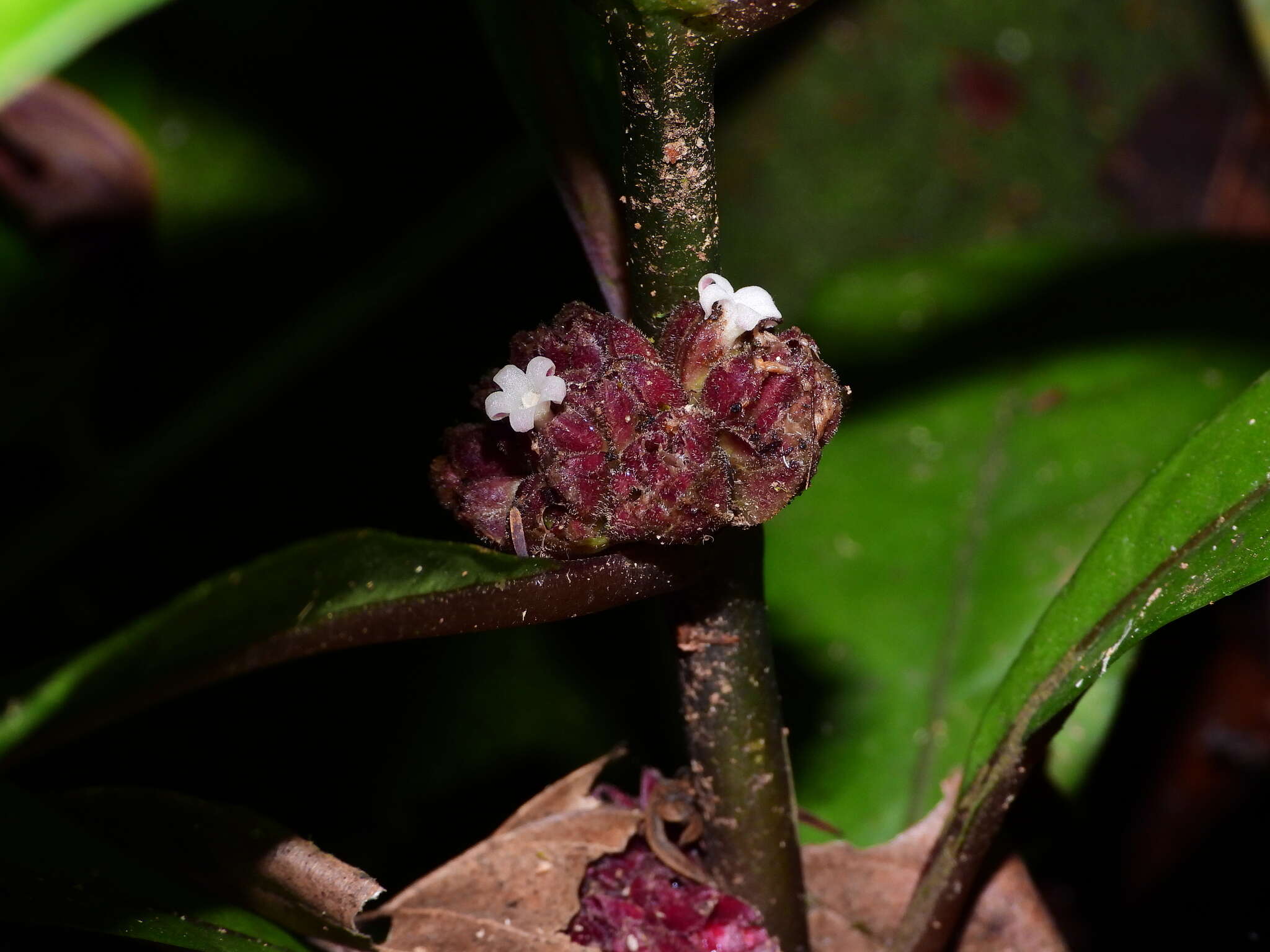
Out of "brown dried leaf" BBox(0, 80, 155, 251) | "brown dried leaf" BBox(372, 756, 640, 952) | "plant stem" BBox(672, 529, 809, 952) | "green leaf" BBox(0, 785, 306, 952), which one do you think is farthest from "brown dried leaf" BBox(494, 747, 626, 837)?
"brown dried leaf" BBox(0, 80, 155, 251)

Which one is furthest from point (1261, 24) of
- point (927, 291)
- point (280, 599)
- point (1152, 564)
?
point (280, 599)

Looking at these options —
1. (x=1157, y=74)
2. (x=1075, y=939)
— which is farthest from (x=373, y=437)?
(x=1157, y=74)

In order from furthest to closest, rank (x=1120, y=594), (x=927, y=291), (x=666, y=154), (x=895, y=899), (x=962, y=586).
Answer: (x=927, y=291)
(x=962, y=586)
(x=895, y=899)
(x=1120, y=594)
(x=666, y=154)

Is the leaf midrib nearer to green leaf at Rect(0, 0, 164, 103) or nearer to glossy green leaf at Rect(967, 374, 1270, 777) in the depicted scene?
glossy green leaf at Rect(967, 374, 1270, 777)

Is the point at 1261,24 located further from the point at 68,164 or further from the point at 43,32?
the point at 43,32

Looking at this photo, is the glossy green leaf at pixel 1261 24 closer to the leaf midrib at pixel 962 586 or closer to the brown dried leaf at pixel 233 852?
the leaf midrib at pixel 962 586
